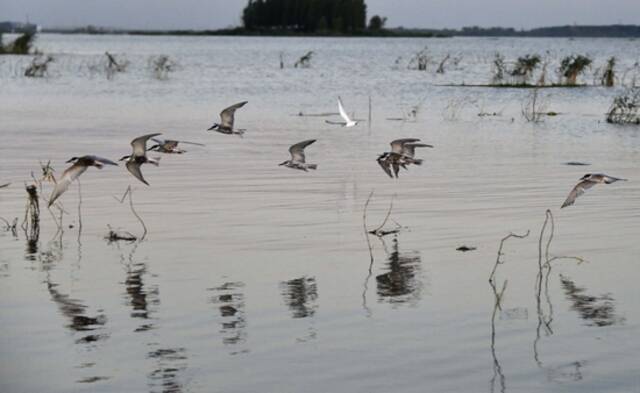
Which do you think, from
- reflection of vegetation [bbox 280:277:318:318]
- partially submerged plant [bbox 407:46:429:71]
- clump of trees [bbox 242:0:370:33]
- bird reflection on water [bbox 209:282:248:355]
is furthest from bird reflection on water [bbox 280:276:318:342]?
clump of trees [bbox 242:0:370:33]

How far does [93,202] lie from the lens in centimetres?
1493

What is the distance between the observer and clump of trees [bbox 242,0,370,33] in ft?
549

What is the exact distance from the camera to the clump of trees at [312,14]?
167 meters

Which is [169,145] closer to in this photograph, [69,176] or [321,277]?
[69,176]

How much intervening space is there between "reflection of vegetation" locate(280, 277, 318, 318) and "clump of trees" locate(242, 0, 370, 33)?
15550 centimetres

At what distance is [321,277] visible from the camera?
35.4 ft

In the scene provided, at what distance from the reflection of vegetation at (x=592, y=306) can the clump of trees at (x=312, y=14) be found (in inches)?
6127

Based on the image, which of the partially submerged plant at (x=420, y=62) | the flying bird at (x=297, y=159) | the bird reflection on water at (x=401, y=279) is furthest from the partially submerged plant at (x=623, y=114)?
the partially submerged plant at (x=420, y=62)

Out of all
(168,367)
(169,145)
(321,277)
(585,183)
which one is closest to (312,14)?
(169,145)

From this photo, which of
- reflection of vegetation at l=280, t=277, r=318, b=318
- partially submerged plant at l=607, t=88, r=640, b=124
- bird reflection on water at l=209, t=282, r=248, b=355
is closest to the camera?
bird reflection on water at l=209, t=282, r=248, b=355

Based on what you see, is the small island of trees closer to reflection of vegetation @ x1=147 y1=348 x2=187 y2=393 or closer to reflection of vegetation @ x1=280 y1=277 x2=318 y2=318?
reflection of vegetation @ x1=280 y1=277 x2=318 y2=318

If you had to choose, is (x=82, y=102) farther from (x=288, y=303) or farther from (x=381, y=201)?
(x=288, y=303)

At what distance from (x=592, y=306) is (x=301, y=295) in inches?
85.2

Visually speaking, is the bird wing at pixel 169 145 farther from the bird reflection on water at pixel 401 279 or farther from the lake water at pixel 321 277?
the bird reflection on water at pixel 401 279
